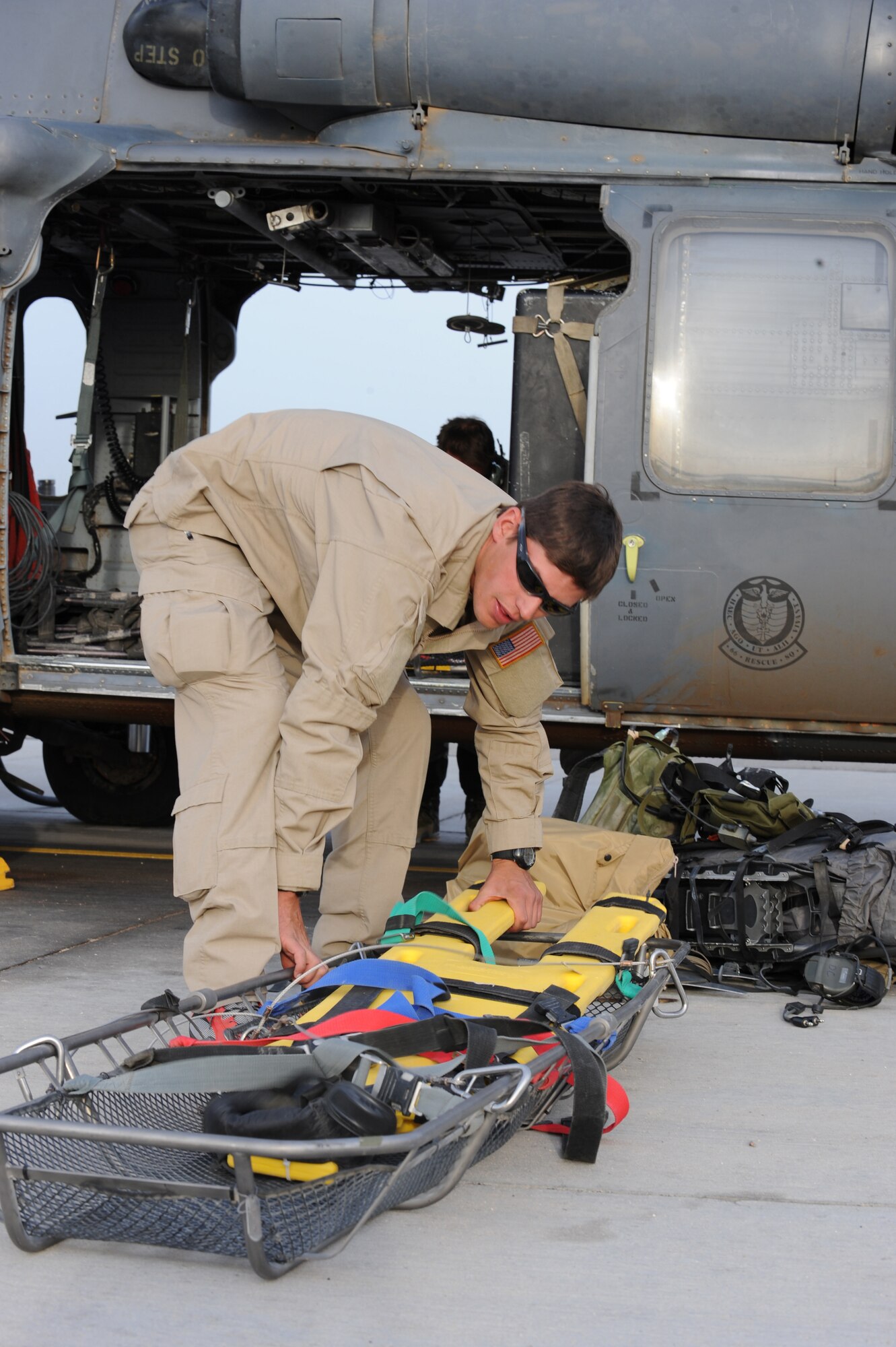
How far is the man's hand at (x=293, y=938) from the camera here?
3.29 m

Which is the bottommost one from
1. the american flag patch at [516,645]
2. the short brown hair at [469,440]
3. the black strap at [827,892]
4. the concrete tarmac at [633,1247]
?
the concrete tarmac at [633,1247]

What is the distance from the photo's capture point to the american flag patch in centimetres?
377

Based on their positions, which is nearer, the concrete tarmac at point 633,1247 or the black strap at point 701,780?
the concrete tarmac at point 633,1247

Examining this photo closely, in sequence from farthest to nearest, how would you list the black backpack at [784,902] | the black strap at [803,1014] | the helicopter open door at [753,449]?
the helicopter open door at [753,449] → the black backpack at [784,902] → the black strap at [803,1014]

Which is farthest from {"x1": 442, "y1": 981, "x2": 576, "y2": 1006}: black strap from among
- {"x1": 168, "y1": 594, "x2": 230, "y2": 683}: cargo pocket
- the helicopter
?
the helicopter

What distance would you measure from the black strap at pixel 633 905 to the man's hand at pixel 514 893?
0.18 m

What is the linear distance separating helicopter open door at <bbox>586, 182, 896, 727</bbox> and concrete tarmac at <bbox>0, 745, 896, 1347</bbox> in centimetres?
167

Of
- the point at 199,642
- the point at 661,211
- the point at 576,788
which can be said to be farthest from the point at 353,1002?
the point at 661,211

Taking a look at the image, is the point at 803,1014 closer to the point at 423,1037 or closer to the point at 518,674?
→ the point at 518,674

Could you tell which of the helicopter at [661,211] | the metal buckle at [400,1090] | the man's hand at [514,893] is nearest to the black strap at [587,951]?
the man's hand at [514,893]

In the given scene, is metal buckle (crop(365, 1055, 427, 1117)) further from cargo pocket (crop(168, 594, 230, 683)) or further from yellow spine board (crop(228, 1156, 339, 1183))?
cargo pocket (crop(168, 594, 230, 683))

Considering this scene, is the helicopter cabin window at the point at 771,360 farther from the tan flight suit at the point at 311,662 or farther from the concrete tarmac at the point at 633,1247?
the concrete tarmac at the point at 633,1247

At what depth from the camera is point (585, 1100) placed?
269cm

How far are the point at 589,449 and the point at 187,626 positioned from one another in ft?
7.40
